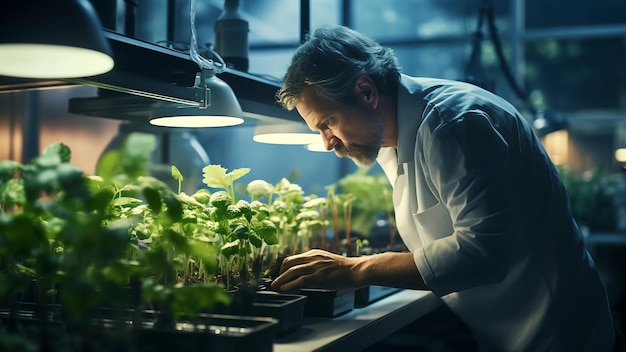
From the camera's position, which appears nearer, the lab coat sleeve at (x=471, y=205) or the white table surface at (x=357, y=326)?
the white table surface at (x=357, y=326)

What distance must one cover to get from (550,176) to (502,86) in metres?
4.04

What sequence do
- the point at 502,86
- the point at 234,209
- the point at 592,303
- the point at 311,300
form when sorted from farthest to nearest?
the point at 502,86 → the point at 592,303 → the point at 311,300 → the point at 234,209

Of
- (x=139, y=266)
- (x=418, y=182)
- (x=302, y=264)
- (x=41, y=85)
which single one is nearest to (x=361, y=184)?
(x=418, y=182)

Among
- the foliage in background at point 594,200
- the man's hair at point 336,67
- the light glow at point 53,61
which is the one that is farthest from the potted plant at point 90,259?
the foliage in background at point 594,200

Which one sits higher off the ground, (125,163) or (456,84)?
(456,84)

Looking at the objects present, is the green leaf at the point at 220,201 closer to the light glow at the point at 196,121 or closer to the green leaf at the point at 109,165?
the light glow at the point at 196,121

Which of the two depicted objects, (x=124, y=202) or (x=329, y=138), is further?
(x=329, y=138)

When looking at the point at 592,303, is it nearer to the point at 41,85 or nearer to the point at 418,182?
the point at 418,182

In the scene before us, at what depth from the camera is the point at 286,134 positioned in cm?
201

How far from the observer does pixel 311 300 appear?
1.70 m

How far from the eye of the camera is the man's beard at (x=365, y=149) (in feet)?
6.00

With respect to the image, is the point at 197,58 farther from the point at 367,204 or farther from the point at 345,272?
the point at 367,204

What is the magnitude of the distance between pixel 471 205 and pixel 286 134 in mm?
663

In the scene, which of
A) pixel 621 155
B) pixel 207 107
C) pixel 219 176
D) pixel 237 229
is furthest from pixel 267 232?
pixel 621 155
